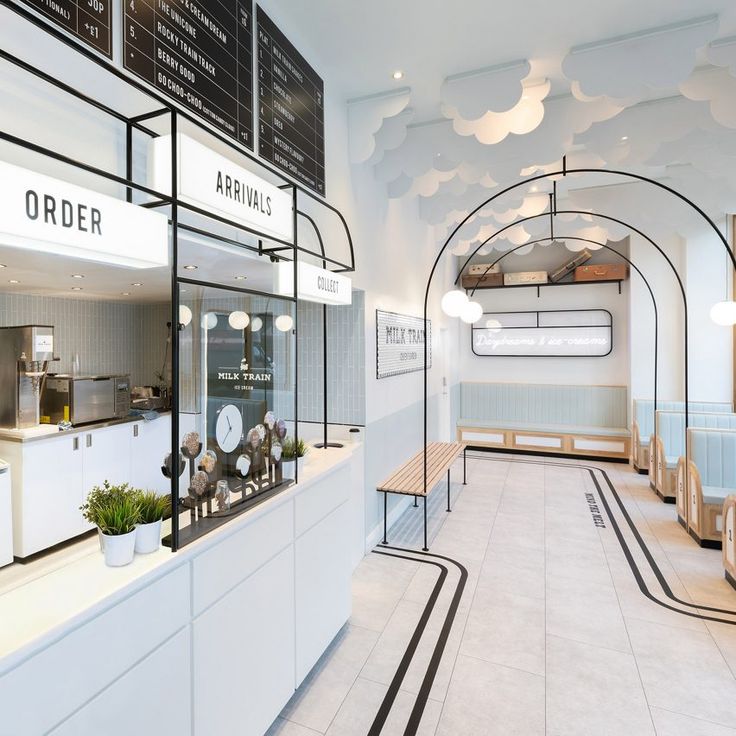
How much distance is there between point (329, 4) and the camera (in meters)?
2.42

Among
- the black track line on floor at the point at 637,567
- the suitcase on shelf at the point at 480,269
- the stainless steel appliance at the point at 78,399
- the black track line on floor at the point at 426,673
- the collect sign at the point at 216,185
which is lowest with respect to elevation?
the black track line on floor at the point at 426,673

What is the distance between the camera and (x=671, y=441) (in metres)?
5.41

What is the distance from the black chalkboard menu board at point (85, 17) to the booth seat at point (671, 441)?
217 inches

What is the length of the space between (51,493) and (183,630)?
2411mm

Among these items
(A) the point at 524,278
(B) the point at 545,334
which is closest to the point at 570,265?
(A) the point at 524,278

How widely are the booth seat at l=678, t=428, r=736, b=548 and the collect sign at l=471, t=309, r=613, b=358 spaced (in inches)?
120

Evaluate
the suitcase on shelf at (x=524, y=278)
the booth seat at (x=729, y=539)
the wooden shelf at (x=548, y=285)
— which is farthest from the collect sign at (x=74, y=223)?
the suitcase on shelf at (x=524, y=278)

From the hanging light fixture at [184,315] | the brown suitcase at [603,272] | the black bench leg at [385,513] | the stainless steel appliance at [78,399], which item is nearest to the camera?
the hanging light fixture at [184,315]

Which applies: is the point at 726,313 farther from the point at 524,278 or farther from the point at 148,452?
the point at 148,452

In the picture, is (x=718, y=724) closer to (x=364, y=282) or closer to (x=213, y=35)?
(x=364, y=282)

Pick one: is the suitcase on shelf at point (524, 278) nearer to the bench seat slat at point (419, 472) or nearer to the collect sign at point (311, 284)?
the bench seat slat at point (419, 472)

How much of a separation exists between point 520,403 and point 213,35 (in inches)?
264

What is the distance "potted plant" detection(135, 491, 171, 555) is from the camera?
4.84ft

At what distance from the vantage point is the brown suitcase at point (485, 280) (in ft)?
24.2
